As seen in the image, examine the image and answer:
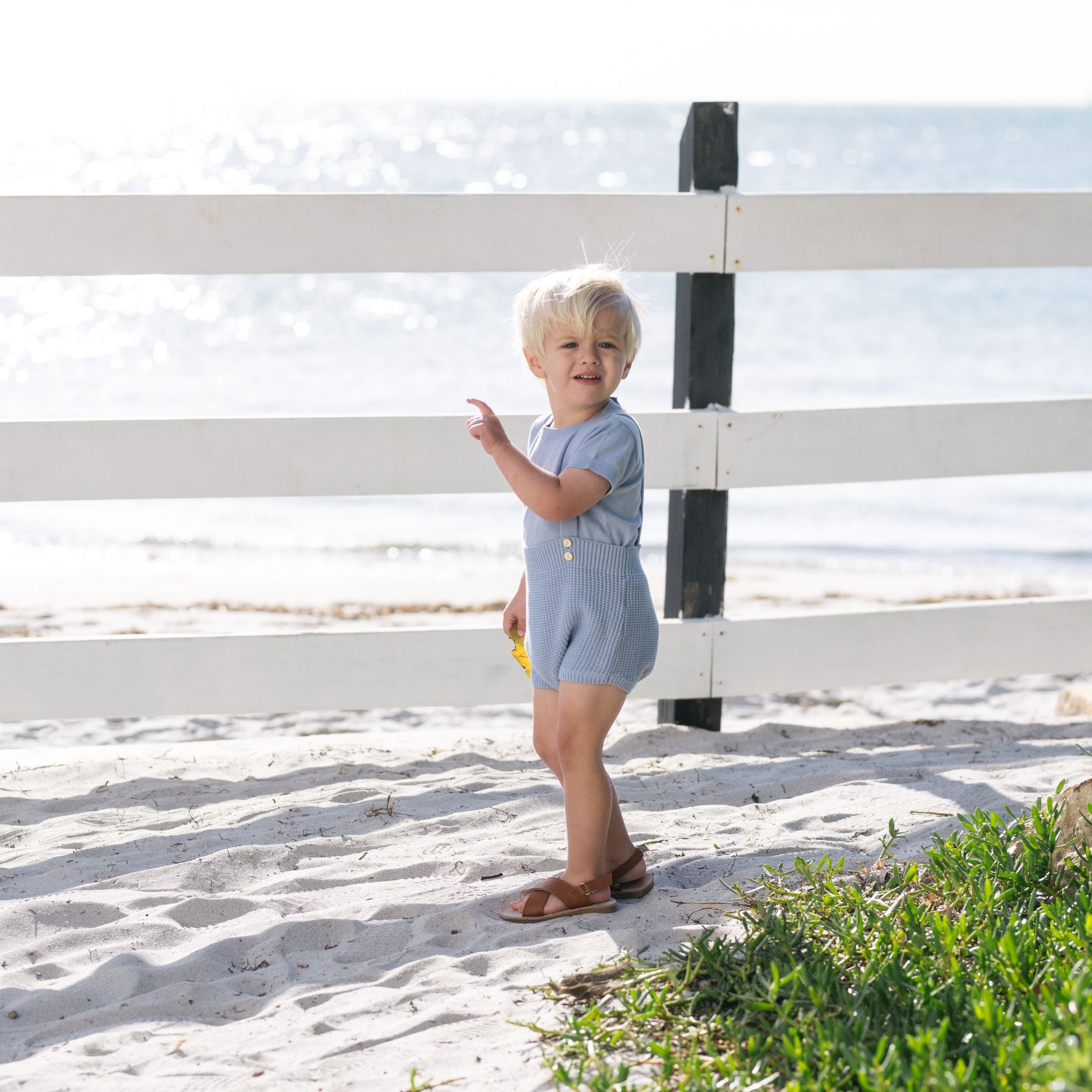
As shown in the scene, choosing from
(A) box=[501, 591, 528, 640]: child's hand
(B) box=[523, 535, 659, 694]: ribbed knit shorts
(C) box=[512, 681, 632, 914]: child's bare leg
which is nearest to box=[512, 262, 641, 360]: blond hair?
(B) box=[523, 535, 659, 694]: ribbed knit shorts

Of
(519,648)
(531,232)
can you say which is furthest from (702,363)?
(519,648)

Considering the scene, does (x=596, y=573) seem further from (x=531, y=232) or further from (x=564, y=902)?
(x=531, y=232)

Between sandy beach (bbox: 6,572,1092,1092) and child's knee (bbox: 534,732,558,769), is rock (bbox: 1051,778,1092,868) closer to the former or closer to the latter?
sandy beach (bbox: 6,572,1092,1092)

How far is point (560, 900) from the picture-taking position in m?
2.66

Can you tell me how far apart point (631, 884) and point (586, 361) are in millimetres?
1192

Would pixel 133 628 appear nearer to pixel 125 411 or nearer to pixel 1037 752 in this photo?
pixel 1037 752

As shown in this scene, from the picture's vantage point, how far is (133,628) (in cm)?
655

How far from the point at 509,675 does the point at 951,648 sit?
1.54 m

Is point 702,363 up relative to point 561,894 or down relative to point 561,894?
up

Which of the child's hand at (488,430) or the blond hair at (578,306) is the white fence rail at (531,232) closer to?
the blond hair at (578,306)

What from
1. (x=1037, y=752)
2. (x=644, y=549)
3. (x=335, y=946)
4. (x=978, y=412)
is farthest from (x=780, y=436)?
(x=644, y=549)

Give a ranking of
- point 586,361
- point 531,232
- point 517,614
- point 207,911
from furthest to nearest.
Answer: point 531,232
point 517,614
point 207,911
point 586,361

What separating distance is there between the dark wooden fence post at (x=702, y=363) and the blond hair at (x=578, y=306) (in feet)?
4.39

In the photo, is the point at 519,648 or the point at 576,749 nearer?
the point at 576,749
